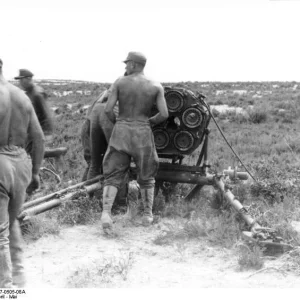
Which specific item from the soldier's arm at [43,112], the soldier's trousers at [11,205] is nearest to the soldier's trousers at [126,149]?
the soldier's arm at [43,112]

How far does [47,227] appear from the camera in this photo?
6.31m

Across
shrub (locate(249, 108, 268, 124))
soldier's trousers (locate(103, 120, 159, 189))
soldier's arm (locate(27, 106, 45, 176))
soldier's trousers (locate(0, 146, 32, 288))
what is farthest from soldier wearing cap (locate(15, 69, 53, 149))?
shrub (locate(249, 108, 268, 124))

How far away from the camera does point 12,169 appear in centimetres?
422

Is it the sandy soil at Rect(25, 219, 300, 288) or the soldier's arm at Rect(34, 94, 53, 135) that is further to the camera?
the soldier's arm at Rect(34, 94, 53, 135)

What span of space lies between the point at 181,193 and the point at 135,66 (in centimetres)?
245

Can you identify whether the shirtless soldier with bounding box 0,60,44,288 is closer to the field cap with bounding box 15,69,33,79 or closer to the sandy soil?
the sandy soil

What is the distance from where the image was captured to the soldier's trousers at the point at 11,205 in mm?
4168

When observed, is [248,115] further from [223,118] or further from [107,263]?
[107,263]

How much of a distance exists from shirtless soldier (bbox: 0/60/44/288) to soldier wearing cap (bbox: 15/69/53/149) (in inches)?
115

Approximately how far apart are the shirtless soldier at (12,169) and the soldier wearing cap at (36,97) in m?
2.92

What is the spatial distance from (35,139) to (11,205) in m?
0.57

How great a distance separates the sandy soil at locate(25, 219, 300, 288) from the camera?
480 cm

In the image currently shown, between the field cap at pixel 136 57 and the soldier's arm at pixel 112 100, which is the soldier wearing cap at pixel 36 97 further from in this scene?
the field cap at pixel 136 57

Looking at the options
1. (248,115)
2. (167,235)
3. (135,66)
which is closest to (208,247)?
(167,235)
